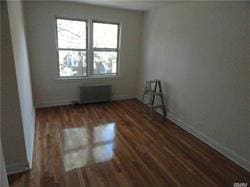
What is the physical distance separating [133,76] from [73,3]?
221 cm

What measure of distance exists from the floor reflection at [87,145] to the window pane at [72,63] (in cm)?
157

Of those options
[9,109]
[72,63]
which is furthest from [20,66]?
[72,63]

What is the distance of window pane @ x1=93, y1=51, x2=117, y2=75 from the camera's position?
432 cm

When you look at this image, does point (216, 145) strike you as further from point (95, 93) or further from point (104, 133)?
point (95, 93)

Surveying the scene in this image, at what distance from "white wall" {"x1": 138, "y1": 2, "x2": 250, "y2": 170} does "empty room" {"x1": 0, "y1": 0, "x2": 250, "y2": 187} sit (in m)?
0.01

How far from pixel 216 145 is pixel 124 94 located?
2653mm

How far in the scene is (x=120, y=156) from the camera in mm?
2428

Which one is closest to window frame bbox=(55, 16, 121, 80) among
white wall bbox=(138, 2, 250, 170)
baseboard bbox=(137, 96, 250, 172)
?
white wall bbox=(138, 2, 250, 170)

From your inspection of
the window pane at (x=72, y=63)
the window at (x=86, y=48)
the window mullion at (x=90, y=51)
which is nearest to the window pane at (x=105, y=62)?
the window at (x=86, y=48)

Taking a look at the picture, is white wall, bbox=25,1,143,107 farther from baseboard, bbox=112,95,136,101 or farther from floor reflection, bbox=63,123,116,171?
floor reflection, bbox=63,123,116,171

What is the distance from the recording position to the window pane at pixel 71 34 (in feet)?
12.6

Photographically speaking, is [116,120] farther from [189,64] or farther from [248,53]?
[248,53]

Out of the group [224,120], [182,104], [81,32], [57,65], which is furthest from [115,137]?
[81,32]

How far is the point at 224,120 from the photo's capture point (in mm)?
2576
